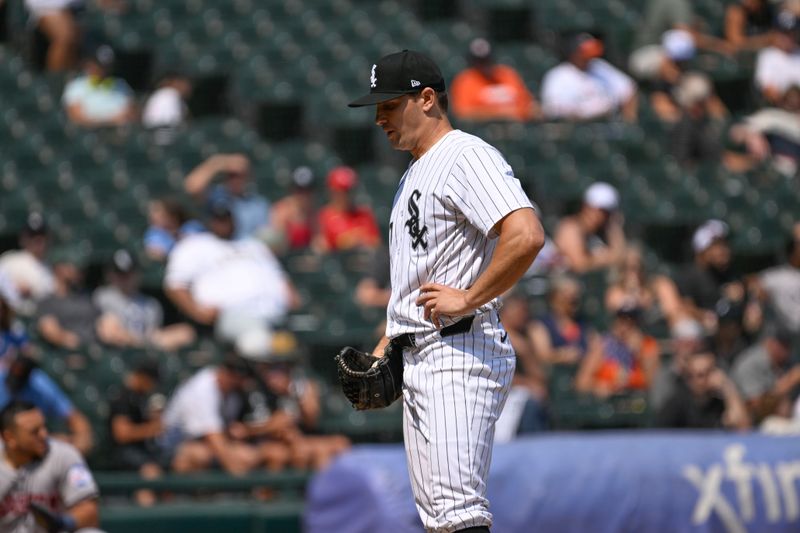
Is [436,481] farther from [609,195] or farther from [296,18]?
[296,18]

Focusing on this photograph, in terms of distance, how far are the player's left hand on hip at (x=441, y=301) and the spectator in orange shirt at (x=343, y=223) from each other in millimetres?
6853

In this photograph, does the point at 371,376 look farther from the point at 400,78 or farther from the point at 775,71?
the point at 775,71

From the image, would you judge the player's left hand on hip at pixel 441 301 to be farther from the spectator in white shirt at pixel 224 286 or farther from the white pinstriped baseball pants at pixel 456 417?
the spectator in white shirt at pixel 224 286

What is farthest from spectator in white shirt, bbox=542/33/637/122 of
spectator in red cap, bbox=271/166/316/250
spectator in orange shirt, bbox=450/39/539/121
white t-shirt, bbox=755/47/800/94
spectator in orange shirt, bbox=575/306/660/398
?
spectator in orange shirt, bbox=575/306/660/398

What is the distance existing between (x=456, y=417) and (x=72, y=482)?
8.42 ft

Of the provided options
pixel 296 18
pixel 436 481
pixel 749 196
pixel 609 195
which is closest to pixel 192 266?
pixel 609 195

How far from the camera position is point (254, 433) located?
360 inches

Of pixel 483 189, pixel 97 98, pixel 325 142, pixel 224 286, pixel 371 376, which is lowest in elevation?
pixel 224 286

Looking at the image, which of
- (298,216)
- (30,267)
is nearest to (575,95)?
(298,216)

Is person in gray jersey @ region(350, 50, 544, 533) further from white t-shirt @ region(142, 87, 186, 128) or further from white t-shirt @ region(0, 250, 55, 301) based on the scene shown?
white t-shirt @ region(142, 87, 186, 128)

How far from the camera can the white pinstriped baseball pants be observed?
428cm

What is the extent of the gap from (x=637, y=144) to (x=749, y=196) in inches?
41.6

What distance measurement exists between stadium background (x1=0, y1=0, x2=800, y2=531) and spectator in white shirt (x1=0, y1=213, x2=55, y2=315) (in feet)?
1.69

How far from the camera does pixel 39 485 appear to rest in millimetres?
6309
